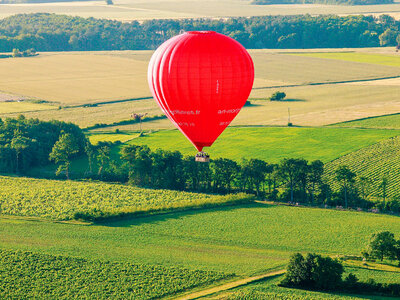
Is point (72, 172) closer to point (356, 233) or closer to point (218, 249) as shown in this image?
point (218, 249)

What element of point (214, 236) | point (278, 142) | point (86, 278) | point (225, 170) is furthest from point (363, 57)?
point (86, 278)

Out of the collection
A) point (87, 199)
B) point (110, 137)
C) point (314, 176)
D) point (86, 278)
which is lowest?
point (86, 278)

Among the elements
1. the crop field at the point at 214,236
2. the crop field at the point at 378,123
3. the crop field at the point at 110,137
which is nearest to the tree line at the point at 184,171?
the crop field at the point at 214,236

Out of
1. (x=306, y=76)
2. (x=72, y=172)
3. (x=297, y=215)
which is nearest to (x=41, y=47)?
(x=306, y=76)

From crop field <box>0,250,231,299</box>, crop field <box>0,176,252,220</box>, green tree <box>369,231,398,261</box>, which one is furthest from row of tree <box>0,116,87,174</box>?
green tree <box>369,231,398,261</box>

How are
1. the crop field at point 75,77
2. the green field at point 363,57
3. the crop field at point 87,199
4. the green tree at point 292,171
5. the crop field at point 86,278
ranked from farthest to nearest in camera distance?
1. the green field at point 363,57
2. the crop field at point 75,77
3. the green tree at point 292,171
4. the crop field at point 87,199
5. the crop field at point 86,278

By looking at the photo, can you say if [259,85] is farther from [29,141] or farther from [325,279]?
[325,279]

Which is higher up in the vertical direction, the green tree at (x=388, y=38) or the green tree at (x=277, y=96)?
the green tree at (x=388, y=38)

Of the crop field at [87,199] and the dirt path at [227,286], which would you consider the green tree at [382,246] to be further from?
the crop field at [87,199]
